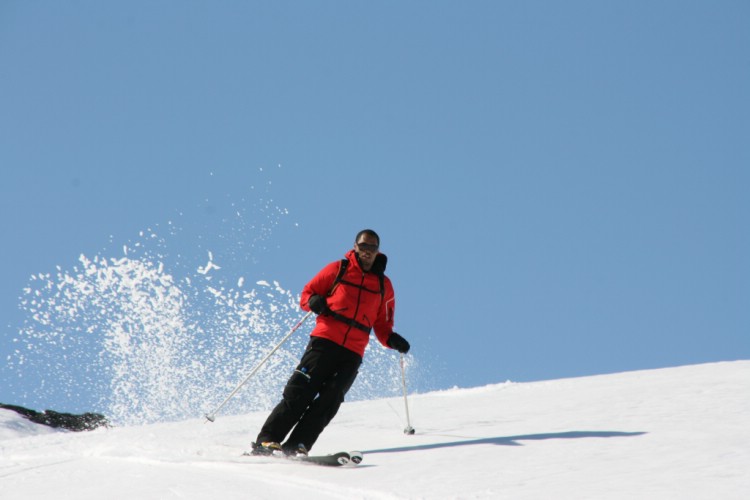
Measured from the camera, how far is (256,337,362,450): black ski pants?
6587mm

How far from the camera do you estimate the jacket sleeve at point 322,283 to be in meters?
6.91

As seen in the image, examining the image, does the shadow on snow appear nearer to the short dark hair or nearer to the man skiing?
the man skiing

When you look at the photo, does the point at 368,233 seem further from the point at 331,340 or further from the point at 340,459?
the point at 340,459

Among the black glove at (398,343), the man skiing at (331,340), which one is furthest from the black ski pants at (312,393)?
the black glove at (398,343)

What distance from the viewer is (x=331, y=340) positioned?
6.85 meters

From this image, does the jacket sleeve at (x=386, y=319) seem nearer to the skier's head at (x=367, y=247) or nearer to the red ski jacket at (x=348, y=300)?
the red ski jacket at (x=348, y=300)

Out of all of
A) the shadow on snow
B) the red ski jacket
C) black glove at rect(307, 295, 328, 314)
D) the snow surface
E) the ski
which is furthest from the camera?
the red ski jacket

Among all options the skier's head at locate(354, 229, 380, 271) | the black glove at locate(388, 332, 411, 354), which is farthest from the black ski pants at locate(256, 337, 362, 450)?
the skier's head at locate(354, 229, 380, 271)

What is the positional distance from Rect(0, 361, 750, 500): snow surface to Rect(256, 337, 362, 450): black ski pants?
0.42 meters

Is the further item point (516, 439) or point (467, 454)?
point (516, 439)

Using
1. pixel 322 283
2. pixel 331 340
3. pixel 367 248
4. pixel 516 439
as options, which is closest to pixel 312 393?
pixel 331 340

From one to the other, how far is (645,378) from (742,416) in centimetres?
374

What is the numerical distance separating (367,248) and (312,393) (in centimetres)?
128

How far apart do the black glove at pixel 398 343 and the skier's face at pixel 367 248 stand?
0.79 metres
